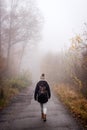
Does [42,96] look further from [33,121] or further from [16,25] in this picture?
[16,25]

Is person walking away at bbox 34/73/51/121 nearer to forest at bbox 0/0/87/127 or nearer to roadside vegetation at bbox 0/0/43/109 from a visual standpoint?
forest at bbox 0/0/87/127

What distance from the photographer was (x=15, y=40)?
31609 millimetres

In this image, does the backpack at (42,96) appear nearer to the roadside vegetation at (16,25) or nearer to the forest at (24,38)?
the forest at (24,38)

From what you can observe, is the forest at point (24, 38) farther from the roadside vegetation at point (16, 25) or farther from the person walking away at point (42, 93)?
the person walking away at point (42, 93)

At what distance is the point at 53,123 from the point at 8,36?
2114 centimetres

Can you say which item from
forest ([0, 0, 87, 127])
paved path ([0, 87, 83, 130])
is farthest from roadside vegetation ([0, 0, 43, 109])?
paved path ([0, 87, 83, 130])

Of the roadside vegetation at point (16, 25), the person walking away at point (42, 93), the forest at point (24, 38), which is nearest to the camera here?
the person walking away at point (42, 93)

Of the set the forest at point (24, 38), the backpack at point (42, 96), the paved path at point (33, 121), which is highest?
the forest at point (24, 38)

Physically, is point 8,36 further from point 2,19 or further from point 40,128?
point 40,128

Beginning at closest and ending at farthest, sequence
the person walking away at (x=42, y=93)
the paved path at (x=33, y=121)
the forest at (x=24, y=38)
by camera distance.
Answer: the paved path at (x=33, y=121)
the person walking away at (x=42, y=93)
the forest at (x=24, y=38)

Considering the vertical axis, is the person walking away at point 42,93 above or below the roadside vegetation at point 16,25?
below

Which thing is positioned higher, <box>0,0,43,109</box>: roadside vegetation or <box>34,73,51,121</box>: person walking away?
<box>0,0,43,109</box>: roadside vegetation

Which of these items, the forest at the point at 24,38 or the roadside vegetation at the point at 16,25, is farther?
the roadside vegetation at the point at 16,25

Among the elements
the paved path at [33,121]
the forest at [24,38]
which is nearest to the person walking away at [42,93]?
the paved path at [33,121]
